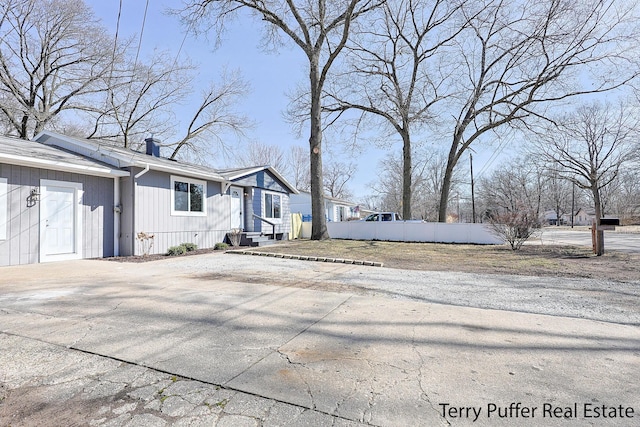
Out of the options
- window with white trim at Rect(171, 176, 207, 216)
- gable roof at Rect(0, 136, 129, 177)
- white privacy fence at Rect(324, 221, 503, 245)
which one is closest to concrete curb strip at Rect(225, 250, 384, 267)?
window with white trim at Rect(171, 176, 207, 216)

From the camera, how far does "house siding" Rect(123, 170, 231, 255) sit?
9766 millimetres

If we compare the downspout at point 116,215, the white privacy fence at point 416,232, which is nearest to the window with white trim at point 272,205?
the white privacy fence at point 416,232

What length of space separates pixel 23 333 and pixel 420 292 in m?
4.97

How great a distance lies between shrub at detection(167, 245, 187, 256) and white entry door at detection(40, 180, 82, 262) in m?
2.33

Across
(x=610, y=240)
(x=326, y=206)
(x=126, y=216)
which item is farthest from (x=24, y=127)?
(x=610, y=240)

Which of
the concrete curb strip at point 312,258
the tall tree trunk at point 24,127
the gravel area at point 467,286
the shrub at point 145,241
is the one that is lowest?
the gravel area at point 467,286

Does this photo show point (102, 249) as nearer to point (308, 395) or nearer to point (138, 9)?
point (138, 9)

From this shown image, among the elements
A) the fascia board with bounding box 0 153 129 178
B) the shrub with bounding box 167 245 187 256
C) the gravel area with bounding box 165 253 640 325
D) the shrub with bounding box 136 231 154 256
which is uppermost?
the fascia board with bounding box 0 153 129 178

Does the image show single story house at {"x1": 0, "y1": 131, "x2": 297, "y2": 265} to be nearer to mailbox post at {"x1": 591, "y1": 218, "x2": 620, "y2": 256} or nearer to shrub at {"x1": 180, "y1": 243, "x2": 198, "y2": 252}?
shrub at {"x1": 180, "y1": 243, "x2": 198, "y2": 252}

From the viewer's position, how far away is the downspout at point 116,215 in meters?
9.63

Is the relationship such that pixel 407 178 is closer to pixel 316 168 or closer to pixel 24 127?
pixel 316 168

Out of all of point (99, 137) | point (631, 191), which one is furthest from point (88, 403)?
point (631, 191)

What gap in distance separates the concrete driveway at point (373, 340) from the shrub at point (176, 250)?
440cm

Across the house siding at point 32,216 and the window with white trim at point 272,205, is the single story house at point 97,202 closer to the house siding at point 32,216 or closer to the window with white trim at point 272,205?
the house siding at point 32,216
